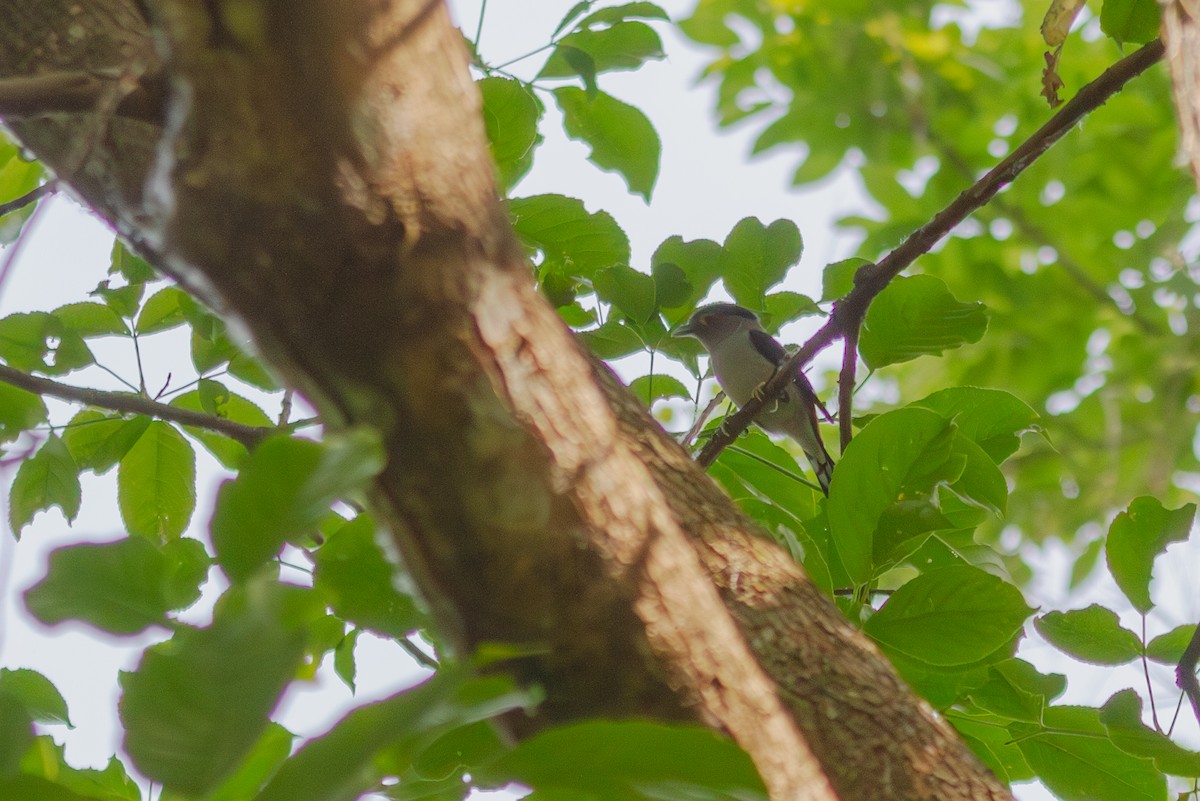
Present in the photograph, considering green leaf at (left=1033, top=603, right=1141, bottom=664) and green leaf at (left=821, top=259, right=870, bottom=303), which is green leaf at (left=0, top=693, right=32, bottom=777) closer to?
green leaf at (left=1033, top=603, right=1141, bottom=664)

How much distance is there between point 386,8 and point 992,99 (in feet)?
21.2

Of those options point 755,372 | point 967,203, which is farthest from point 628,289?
point 755,372

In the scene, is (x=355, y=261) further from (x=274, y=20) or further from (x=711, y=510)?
(x=711, y=510)

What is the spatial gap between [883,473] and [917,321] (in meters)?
0.59

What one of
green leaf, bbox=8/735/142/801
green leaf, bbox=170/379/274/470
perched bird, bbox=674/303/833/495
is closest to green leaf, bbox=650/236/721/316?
green leaf, bbox=170/379/274/470

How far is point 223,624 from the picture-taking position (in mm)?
750

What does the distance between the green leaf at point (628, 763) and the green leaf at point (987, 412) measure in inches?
68.4

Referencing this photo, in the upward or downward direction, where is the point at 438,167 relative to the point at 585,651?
upward

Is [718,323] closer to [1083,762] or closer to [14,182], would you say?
[14,182]

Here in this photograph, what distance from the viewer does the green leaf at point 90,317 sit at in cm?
274

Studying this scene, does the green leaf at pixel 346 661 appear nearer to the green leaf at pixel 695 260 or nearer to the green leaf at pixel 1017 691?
the green leaf at pixel 695 260

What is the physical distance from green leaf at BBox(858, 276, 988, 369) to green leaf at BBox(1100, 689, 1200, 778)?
34.6 inches

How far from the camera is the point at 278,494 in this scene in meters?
0.84

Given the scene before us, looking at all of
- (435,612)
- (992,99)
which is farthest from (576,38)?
(992,99)
